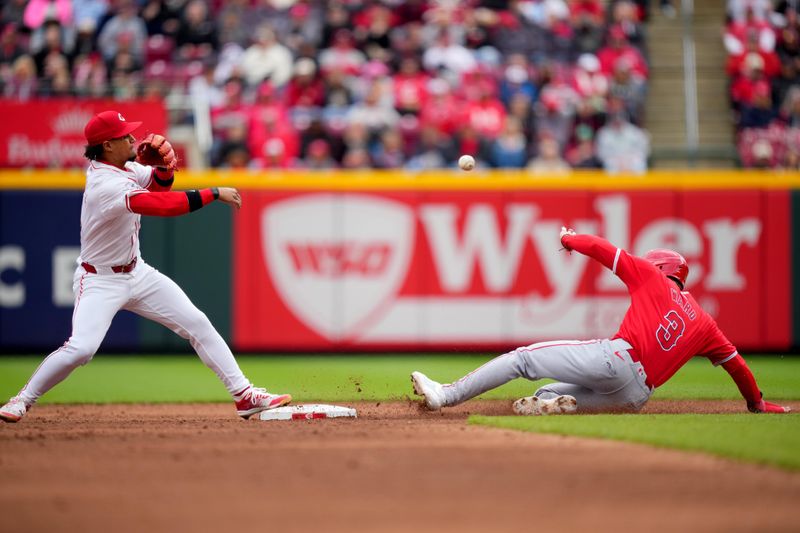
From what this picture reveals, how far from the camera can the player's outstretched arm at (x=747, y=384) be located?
26.1 feet

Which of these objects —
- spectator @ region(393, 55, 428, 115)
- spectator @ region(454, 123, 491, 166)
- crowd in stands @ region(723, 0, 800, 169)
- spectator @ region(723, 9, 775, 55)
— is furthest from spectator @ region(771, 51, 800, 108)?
spectator @ region(393, 55, 428, 115)

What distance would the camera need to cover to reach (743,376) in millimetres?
7973

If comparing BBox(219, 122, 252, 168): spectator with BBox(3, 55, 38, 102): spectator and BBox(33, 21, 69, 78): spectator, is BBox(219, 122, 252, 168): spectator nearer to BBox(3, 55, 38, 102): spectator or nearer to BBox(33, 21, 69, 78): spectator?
BBox(3, 55, 38, 102): spectator

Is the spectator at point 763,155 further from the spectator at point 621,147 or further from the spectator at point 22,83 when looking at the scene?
the spectator at point 22,83

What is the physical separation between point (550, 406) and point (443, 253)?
267 inches

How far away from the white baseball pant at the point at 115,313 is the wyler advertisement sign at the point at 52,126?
6547mm

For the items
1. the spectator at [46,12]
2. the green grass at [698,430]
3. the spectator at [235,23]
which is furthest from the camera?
the spectator at [235,23]

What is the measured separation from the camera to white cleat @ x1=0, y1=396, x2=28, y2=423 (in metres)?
7.58

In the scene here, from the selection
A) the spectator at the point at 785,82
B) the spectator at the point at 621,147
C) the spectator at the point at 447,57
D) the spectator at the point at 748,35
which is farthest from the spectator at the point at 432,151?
the spectator at the point at 748,35

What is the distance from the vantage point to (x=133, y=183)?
7.70 meters

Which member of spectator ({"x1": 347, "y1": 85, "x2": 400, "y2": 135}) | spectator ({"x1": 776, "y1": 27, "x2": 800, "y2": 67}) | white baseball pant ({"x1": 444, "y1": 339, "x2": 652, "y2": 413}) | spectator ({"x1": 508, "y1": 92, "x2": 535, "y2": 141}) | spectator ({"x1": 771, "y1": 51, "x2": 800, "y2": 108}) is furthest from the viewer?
spectator ({"x1": 776, "y1": 27, "x2": 800, "y2": 67})

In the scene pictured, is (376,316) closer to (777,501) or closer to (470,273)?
(470,273)

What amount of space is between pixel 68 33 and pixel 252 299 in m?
4.94

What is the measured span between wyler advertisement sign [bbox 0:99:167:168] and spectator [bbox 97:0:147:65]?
212cm
